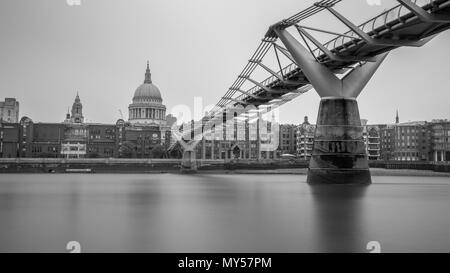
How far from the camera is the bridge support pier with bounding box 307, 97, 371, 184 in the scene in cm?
4531

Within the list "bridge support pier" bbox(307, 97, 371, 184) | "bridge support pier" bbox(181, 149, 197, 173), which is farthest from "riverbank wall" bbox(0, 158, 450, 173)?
"bridge support pier" bbox(307, 97, 371, 184)

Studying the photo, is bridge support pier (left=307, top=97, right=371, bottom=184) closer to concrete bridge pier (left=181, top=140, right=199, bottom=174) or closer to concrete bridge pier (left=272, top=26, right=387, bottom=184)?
concrete bridge pier (left=272, top=26, right=387, bottom=184)

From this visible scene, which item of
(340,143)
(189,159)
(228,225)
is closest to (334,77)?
(340,143)

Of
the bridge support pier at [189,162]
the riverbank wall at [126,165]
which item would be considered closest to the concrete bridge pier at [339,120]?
the riverbank wall at [126,165]

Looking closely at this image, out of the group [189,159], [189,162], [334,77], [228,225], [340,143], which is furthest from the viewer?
[189,159]

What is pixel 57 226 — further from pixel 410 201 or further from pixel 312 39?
pixel 312 39

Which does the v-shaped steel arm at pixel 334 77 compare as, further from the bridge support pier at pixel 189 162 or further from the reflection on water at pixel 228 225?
the bridge support pier at pixel 189 162

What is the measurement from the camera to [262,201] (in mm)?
35719

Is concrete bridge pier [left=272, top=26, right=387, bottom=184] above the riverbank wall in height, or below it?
above

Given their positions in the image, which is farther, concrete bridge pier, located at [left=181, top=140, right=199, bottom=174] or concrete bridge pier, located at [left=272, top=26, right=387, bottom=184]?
concrete bridge pier, located at [left=181, top=140, right=199, bottom=174]

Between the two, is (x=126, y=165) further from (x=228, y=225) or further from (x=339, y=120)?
(x=228, y=225)

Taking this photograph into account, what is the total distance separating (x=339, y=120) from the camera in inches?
1793

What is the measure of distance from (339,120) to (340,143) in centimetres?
Result: 190
